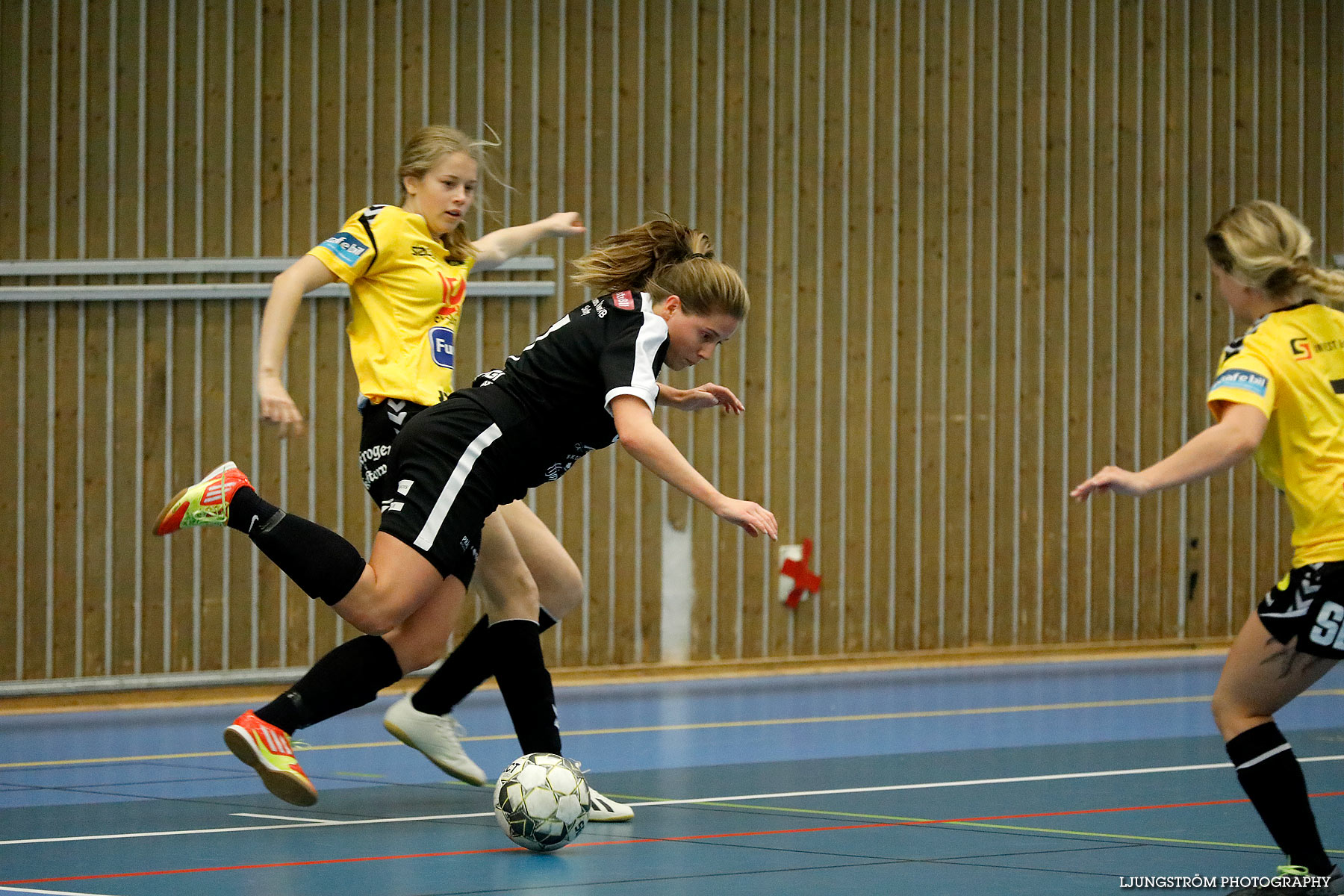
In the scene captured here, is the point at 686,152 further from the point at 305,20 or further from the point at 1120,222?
the point at 1120,222

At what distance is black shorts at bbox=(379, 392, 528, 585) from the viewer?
414 cm

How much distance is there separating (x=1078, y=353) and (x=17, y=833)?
7.20m

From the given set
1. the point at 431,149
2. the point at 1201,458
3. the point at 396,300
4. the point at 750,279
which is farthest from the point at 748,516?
the point at 750,279

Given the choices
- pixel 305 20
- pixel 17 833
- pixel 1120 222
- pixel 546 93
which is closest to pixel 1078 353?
pixel 1120 222

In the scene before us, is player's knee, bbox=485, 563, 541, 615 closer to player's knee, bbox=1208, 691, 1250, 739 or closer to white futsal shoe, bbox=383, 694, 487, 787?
white futsal shoe, bbox=383, 694, 487, 787

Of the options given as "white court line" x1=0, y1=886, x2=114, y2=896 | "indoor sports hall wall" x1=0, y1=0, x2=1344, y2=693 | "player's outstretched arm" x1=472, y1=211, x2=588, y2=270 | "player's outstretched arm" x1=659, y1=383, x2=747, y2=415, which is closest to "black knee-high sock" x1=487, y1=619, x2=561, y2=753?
"player's outstretched arm" x1=659, y1=383, x2=747, y2=415

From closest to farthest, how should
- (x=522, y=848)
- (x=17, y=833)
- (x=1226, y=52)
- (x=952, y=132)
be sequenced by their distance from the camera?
(x=522, y=848), (x=17, y=833), (x=952, y=132), (x=1226, y=52)

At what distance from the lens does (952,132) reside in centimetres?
991

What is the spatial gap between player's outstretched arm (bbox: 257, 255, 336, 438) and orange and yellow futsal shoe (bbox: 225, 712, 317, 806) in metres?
0.74

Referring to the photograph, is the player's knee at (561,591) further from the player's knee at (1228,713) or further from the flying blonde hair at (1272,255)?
the flying blonde hair at (1272,255)

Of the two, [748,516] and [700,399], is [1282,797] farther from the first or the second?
[700,399]

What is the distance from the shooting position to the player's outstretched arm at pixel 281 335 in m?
4.41

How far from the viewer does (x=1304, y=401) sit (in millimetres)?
3529
